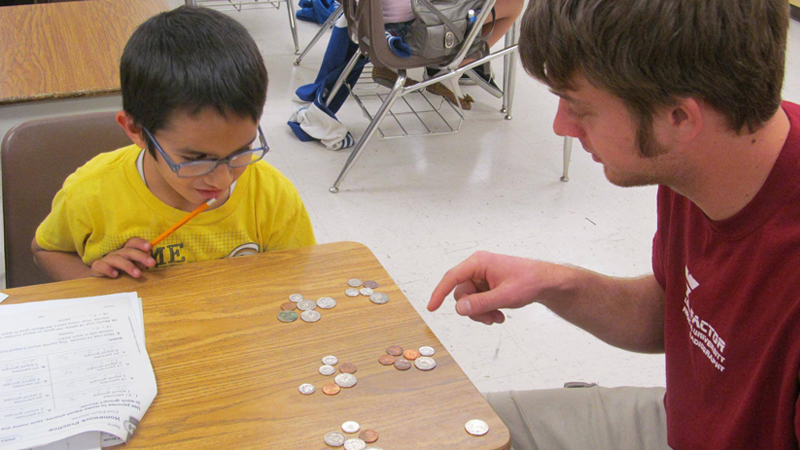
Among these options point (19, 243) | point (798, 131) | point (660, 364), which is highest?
point (798, 131)

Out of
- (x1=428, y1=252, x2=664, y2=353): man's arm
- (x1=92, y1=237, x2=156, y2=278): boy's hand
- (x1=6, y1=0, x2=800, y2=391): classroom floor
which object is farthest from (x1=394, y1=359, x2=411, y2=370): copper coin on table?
(x1=6, y1=0, x2=800, y2=391): classroom floor

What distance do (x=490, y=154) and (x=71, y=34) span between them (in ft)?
6.12

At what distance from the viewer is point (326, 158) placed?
3.16 m

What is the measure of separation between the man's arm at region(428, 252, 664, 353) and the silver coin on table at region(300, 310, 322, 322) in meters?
0.24

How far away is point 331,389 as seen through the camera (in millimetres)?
893

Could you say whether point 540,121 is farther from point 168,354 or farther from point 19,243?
point 168,354

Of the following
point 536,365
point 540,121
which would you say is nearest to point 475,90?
point 540,121

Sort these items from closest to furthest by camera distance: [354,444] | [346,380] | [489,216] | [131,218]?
[354,444]
[346,380]
[131,218]
[489,216]

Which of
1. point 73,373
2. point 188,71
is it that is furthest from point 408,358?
point 188,71

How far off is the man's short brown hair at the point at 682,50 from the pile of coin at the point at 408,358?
1.39 feet

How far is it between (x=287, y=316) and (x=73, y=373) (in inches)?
→ 11.3

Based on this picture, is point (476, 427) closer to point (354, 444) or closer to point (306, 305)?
point (354, 444)

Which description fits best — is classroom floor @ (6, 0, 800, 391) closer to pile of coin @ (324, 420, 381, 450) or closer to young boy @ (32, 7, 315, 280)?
young boy @ (32, 7, 315, 280)

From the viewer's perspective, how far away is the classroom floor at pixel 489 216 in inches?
83.1
